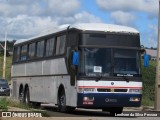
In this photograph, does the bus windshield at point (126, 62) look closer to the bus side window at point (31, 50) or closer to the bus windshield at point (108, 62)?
the bus windshield at point (108, 62)

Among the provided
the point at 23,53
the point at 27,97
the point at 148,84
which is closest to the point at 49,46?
the point at 27,97

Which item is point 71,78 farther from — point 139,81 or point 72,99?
point 139,81

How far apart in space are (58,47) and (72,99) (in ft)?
9.27

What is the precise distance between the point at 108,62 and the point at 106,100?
1.42 meters

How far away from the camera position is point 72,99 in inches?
781

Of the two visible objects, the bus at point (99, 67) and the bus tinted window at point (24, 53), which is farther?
the bus tinted window at point (24, 53)

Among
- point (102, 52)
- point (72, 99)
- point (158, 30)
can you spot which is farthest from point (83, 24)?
point (158, 30)

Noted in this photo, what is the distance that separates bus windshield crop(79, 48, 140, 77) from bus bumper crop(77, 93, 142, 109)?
0.76m

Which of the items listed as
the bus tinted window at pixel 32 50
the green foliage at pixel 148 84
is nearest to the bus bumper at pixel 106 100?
the bus tinted window at pixel 32 50

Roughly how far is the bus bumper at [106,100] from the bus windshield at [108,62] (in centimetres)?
76

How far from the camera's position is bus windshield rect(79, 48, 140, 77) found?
19.2 m

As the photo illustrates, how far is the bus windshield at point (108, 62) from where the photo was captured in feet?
62.9

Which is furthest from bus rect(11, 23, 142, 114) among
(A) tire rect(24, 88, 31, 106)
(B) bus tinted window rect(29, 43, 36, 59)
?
(A) tire rect(24, 88, 31, 106)

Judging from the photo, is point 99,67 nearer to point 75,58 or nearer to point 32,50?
point 75,58
